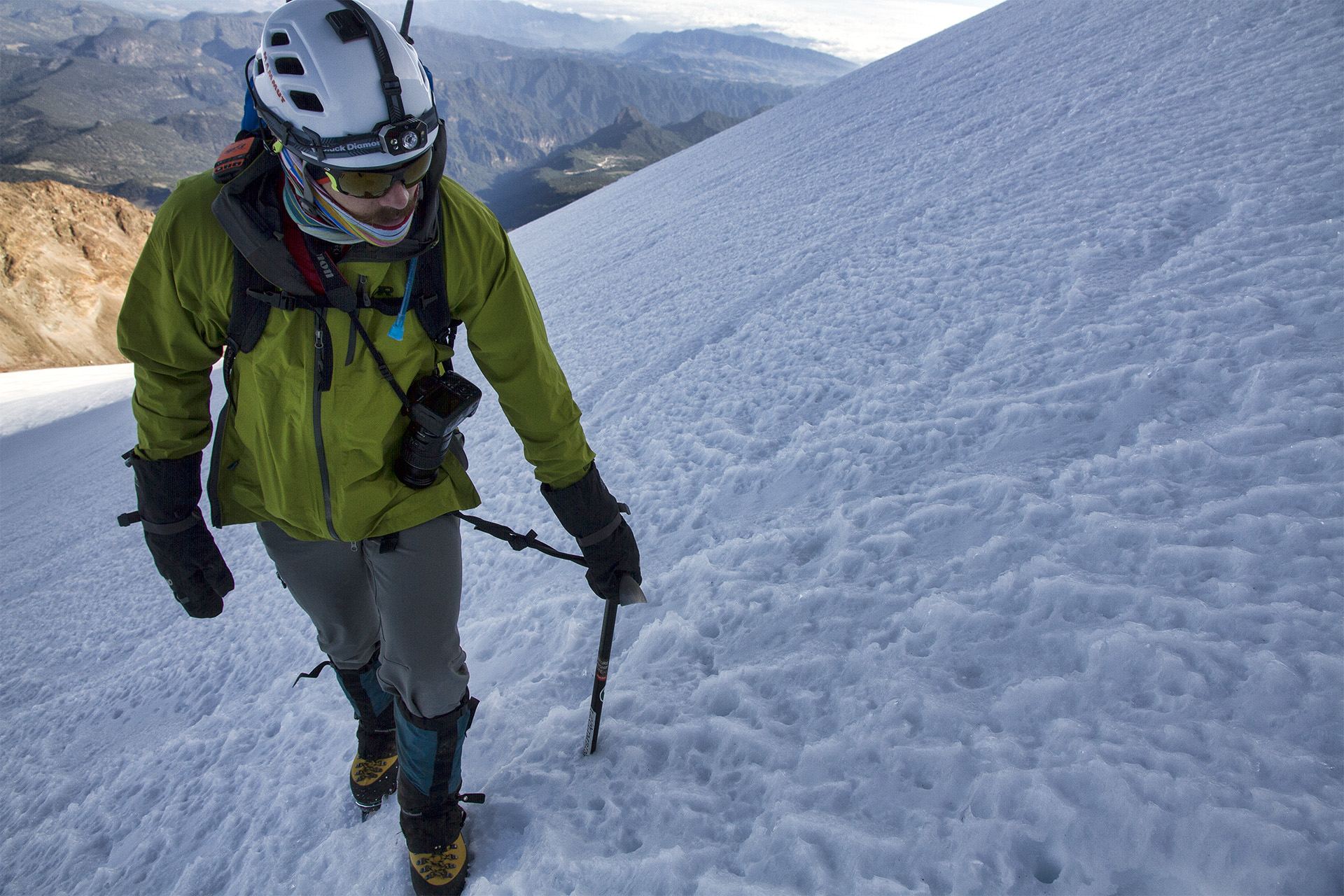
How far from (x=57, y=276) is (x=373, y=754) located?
49.8 meters

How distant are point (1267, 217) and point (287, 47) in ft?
18.7

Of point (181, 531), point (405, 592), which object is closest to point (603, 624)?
point (405, 592)

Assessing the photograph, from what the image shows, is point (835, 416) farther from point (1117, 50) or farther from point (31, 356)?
point (31, 356)

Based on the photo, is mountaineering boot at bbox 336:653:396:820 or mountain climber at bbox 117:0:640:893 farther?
mountaineering boot at bbox 336:653:396:820

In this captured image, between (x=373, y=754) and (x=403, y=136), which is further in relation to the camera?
(x=373, y=754)

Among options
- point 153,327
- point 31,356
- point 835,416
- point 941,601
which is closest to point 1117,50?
point 835,416

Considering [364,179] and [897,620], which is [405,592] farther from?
[897,620]

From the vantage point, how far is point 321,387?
1775 millimetres

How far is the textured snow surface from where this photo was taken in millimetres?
1843

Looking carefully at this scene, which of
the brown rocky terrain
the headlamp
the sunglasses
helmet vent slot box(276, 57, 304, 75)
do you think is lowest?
the sunglasses

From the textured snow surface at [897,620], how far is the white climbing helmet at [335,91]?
82.5 inches

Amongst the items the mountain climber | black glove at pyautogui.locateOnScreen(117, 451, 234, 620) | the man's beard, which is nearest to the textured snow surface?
the mountain climber

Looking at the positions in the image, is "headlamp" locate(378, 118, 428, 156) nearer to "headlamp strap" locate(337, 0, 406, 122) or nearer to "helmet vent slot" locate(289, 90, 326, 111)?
"headlamp strap" locate(337, 0, 406, 122)

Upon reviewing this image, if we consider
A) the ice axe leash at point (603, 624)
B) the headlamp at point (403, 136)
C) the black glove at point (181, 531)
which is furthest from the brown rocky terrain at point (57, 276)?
the headlamp at point (403, 136)
